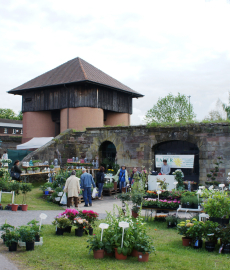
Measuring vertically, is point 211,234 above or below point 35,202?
above

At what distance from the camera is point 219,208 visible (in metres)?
6.96

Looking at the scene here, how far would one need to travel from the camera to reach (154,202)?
9742 millimetres

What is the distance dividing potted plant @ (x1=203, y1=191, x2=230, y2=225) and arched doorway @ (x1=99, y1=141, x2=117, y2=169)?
12485 mm

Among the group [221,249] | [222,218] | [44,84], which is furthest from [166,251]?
[44,84]

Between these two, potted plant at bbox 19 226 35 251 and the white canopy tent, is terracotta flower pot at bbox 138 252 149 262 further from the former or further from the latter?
the white canopy tent

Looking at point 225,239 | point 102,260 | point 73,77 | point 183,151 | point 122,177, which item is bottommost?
point 102,260

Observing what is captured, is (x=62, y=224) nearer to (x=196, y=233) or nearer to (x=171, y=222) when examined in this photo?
(x=171, y=222)

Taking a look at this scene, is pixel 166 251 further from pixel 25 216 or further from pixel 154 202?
pixel 25 216

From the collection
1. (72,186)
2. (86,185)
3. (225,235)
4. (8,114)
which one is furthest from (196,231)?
(8,114)

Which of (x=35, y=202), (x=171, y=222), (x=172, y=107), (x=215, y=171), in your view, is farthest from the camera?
(x=172, y=107)

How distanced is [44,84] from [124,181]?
1417cm

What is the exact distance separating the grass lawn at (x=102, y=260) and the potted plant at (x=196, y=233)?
0.45 feet

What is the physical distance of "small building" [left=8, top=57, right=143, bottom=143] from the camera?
969 inches

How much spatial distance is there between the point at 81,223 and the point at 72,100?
59.0 feet
